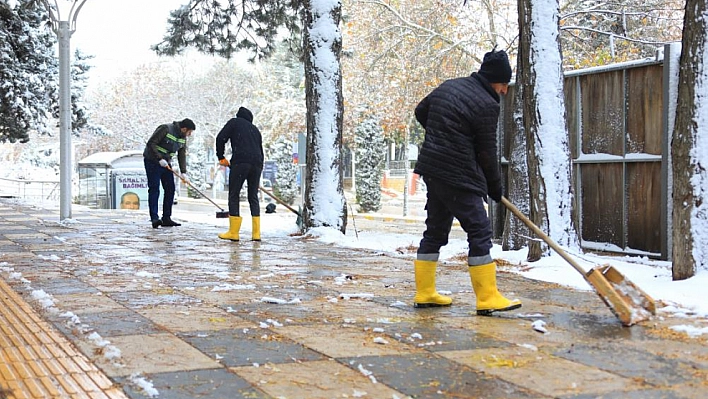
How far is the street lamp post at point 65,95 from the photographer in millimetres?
14312

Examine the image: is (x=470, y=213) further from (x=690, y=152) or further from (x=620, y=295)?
(x=690, y=152)

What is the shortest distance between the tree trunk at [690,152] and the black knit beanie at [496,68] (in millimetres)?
1648

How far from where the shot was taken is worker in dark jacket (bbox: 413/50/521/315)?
5.52 m

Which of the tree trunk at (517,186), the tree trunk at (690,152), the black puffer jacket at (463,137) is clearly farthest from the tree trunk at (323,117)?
the black puffer jacket at (463,137)

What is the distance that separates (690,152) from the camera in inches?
255

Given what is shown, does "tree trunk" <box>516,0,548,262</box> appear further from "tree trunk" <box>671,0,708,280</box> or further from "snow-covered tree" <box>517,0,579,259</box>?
"tree trunk" <box>671,0,708,280</box>

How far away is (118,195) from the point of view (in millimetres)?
27938

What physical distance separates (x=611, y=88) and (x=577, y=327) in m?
5.18

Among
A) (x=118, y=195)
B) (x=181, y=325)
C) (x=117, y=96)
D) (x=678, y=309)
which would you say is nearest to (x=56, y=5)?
(x=181, y=325)

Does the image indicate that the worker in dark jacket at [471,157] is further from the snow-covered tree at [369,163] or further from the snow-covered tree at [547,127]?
the snow-covered tree at [369,163]

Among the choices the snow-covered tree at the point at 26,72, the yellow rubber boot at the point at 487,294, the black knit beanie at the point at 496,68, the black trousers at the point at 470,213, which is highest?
the snow-covered tree at the point at 26,72

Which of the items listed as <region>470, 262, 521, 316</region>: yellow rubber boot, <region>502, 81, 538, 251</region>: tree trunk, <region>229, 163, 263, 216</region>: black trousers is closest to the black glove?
<region>470, 262, 521, 316</region>: yellow rubber boot

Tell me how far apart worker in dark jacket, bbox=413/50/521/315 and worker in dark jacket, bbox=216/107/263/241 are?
19.1ft

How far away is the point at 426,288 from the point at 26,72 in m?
21.5
